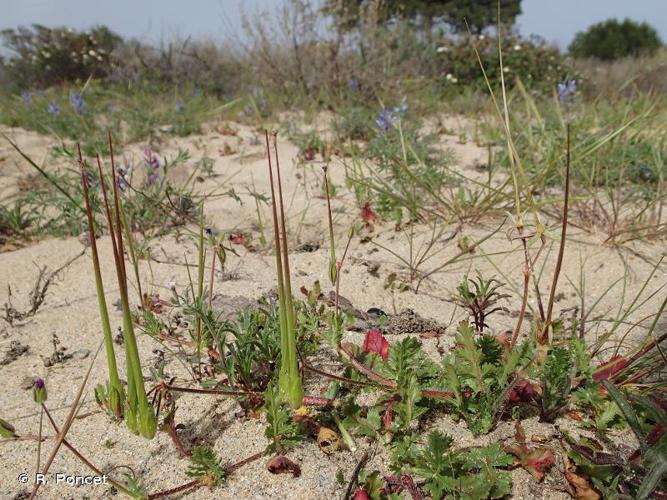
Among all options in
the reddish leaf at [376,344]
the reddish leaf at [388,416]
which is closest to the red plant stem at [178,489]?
the reddish leaf at [388,416]

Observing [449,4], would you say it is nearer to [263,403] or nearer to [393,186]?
[393,186]

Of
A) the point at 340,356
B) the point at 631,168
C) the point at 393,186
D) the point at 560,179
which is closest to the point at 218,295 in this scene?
the point at 340,356

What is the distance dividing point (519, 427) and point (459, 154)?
268 cm

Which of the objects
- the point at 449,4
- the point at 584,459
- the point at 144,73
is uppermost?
the point at 449,4

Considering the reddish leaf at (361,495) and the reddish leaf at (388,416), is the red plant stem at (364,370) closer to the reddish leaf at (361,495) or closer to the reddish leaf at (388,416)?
the reddish leaf at (388,416)

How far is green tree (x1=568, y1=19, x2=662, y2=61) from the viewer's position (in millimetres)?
19766

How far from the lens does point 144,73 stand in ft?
24.6

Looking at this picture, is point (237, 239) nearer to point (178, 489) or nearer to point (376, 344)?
point (376, 344)

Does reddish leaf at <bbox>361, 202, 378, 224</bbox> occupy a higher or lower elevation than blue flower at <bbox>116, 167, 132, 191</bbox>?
lower

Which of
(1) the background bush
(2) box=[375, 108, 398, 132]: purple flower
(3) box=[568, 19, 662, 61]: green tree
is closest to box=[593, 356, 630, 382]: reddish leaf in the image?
(2) box=[375, 108, 398, 132]: purple flower

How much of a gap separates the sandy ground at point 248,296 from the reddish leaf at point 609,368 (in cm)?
13

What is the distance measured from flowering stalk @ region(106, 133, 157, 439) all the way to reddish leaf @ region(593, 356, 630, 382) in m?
0.95

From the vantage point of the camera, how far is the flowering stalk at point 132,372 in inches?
36.6

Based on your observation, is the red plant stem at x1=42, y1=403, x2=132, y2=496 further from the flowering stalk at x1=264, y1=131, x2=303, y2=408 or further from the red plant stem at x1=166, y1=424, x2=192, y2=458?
the flowering stalk at x1=264, y1=131, x2=303, y2=408
